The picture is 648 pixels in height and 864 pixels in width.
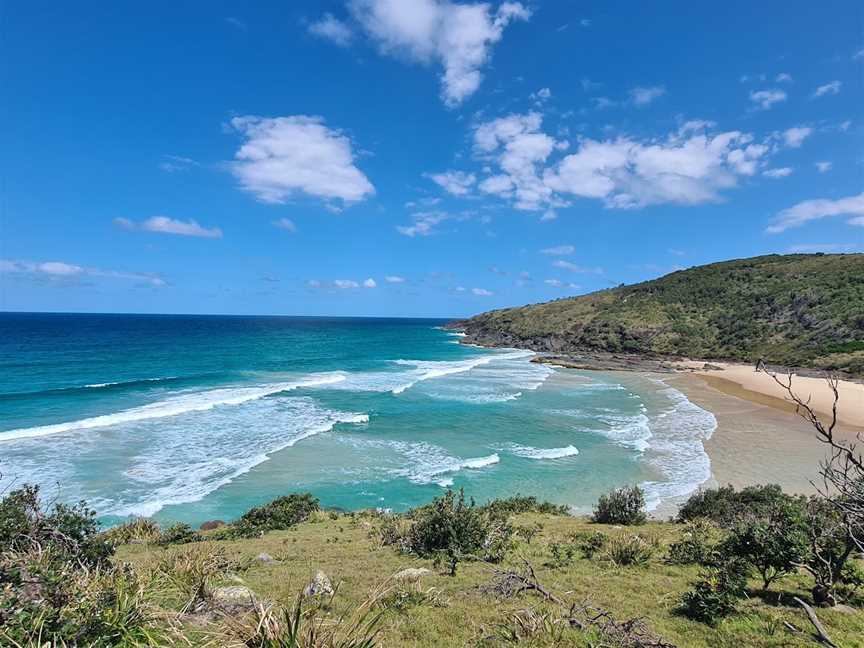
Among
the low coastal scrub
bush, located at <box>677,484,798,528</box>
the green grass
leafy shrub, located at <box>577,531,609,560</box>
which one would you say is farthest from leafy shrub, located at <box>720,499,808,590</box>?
bush, located at <box>677,484,798,528</box>

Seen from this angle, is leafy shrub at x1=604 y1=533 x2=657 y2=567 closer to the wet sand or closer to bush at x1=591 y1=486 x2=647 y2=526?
bush at x1=591 y1=486 x2=647 y2=526

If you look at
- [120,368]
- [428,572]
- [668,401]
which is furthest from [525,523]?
[120,368]

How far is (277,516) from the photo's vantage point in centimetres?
1680

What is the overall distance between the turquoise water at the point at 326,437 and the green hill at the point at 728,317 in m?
26.4

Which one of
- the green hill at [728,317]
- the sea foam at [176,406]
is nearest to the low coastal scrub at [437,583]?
the sea foam at [176,406]

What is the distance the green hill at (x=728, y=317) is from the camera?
64.3m

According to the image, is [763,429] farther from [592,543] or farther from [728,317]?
[728,317]

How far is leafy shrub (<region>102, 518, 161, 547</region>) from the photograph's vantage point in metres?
14.1

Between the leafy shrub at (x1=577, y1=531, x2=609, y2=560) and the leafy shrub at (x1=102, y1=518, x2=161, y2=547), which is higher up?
the leafy shrub at (x1=577, y1=531, x2=609, y2=560)

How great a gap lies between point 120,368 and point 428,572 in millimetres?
55718

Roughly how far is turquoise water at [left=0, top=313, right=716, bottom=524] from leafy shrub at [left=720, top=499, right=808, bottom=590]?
11426mm

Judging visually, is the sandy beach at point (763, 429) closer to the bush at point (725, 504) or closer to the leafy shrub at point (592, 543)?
the bush at point (725, 504)

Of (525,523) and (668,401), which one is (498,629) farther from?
Result: (668,401)

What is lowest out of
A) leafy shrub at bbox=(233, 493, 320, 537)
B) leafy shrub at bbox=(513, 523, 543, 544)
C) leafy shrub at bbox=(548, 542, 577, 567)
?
leafy shrub at bbox=(233, 493, 320, 537)
